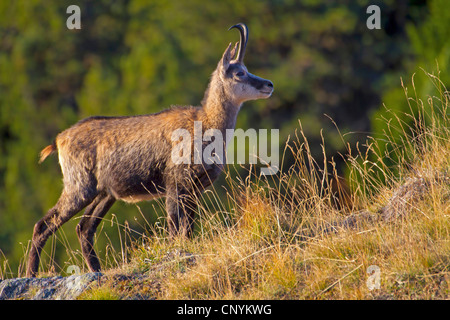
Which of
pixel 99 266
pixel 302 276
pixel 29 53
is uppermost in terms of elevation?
pixel 29 53

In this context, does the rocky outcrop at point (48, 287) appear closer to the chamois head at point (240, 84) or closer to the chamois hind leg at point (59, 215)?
the chamois hind leg at point (59, 215)

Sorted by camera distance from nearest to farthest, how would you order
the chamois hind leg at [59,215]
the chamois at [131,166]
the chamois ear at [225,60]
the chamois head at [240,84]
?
the chamois at [131,166] → the chamois hind leg at [59,215] → the chamois head at [240,84] → the chamois ear at [225,60]

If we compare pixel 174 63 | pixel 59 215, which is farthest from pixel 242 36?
pixel 174 63

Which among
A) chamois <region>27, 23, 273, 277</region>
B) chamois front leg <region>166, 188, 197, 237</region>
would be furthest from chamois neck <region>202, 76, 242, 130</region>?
chamois front leg <region>166, 188, 197, 237</region>

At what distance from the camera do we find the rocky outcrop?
6520 mm

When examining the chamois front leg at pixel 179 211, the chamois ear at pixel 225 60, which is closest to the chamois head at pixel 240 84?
the chamois ear at pixel 225 60

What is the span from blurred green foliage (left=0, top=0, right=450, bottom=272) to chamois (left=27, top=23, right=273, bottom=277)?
57.4ft

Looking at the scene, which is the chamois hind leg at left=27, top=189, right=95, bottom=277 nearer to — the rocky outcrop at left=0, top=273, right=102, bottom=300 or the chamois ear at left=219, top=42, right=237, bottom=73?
the rocky outcrop at left=0, top=273, right=102, bottom=300

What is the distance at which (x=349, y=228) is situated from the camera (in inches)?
273

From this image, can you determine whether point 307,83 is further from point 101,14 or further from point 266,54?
point 101,14

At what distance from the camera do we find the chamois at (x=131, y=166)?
8.54m

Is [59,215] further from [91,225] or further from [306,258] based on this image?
[306,258]

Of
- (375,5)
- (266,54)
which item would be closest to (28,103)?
(266,54)
